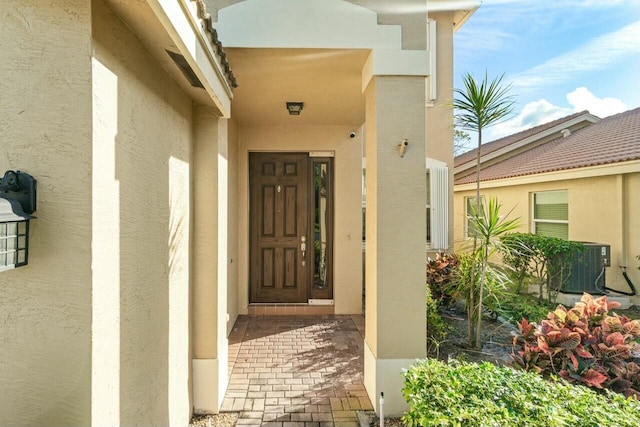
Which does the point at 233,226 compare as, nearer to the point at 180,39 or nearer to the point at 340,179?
the point at 340,179

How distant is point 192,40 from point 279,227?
469 cm

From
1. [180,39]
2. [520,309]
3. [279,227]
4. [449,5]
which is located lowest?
[520,309]

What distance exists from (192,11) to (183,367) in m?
2.88

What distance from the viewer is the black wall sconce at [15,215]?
4.34ft

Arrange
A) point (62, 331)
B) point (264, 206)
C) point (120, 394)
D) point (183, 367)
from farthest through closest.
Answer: point (264, 206) → point (183, 367) → point (120, 394) → point (62, 331)

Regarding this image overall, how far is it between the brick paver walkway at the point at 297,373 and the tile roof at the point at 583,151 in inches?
278

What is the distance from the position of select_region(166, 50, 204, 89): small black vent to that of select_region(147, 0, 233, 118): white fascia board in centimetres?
6

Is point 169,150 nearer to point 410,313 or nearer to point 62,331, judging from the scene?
point 62,331

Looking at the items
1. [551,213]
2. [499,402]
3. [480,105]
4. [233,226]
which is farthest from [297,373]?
[551,213]

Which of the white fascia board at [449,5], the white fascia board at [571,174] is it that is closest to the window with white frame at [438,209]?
the white fascia board at [571,174]

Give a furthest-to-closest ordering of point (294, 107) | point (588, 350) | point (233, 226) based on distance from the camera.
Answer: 1. point (233, 226)
2. point (294, 107)
3. point (588, 350)

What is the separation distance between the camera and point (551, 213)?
31.0 ft

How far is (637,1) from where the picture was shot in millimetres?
4215

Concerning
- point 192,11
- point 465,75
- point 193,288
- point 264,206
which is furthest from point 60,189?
point 264,206
